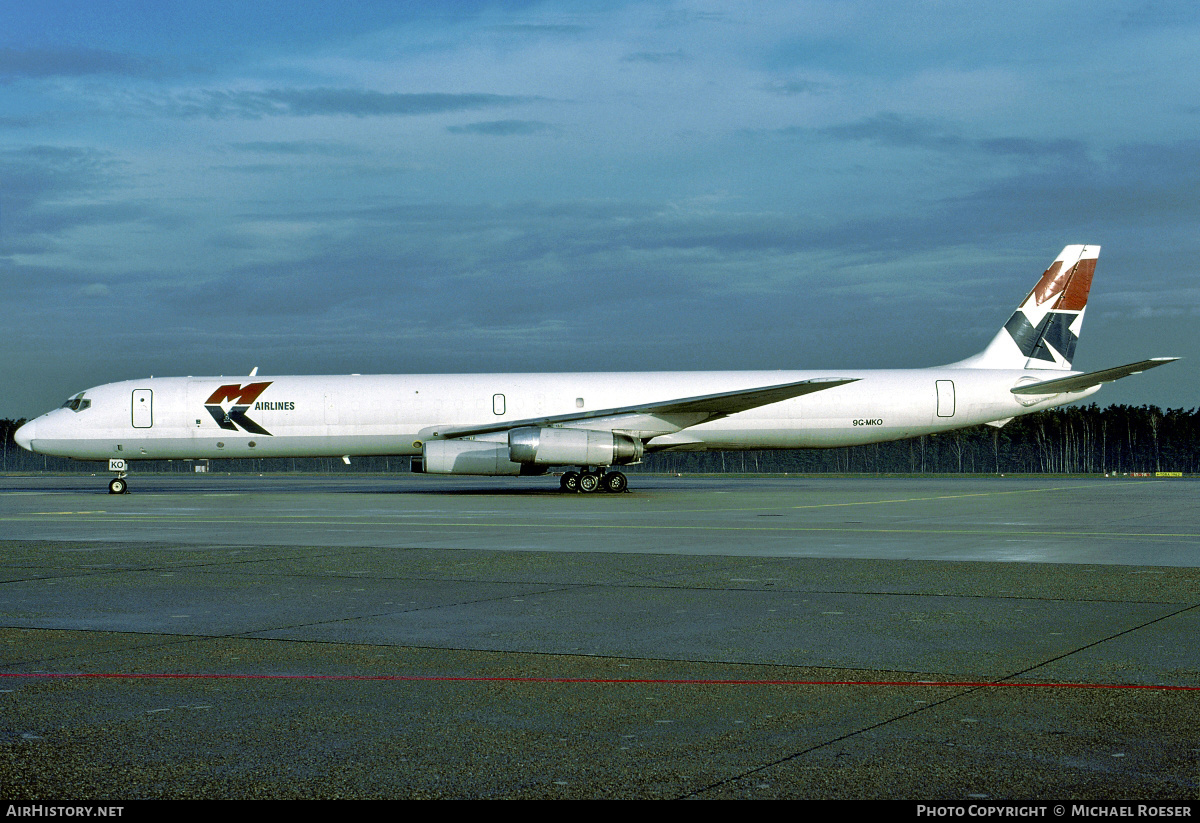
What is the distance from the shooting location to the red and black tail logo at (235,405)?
30.6 metres

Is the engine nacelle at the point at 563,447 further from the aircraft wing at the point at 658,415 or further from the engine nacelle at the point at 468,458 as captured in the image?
the aircraft wing at the point at 658,415

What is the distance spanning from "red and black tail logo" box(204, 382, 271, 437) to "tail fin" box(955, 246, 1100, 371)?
67.3 ft

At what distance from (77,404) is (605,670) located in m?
29.0

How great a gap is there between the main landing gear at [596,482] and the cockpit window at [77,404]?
44.9ft

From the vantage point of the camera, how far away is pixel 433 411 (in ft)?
100

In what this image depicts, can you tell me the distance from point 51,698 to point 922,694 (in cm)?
450

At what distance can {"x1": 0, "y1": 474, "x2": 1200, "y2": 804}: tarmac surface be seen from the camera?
174 inches

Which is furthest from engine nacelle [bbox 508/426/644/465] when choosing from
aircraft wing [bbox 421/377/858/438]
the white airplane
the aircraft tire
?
the aircraft tire

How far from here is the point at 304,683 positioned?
6188 mm

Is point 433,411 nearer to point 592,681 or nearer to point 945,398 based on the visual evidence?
point 945,398

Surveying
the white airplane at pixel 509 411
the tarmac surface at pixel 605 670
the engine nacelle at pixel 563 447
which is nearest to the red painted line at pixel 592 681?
the tarmac surface at pixel 605 670

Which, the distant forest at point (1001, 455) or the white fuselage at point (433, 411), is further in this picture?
the distant forest at point (1001, 455)

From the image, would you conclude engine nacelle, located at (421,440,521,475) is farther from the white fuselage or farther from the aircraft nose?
the aircraft nose
